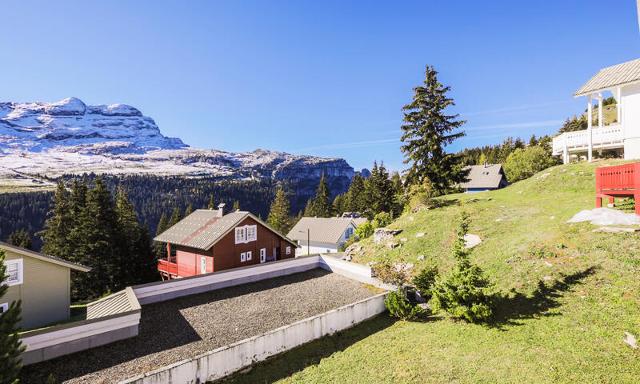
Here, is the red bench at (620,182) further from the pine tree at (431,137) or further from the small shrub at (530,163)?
the small shrub at (530,163)

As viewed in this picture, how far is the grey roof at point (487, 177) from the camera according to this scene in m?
60.7

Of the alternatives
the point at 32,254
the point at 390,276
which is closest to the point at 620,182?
the point at 390,276

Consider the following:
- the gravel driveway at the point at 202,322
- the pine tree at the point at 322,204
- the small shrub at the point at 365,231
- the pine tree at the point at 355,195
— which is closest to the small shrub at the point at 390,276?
the gravel driveway at the point at 202,322

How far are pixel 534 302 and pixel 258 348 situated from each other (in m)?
10.8

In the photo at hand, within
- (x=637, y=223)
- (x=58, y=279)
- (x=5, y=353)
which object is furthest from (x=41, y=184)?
(x=637, y=223)

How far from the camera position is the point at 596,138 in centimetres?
2491

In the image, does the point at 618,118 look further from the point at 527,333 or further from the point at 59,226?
the point at 59,226

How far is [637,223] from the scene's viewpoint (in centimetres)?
1416

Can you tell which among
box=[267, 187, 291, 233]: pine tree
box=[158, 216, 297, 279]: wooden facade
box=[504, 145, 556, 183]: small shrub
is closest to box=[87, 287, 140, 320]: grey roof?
box=[158, 216, 297, 279]: wooden facade

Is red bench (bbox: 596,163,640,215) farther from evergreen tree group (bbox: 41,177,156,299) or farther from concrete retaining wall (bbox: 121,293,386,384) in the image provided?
evergreen tree group (bbox: 41,177,156,299)

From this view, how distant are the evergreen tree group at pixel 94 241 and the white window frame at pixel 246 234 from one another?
647 inches

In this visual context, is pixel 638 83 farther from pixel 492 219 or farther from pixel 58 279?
pixel 58 279

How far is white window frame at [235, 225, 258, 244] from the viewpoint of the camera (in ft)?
95.8

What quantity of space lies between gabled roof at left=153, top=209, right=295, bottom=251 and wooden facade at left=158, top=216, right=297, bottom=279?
0.43 meters
